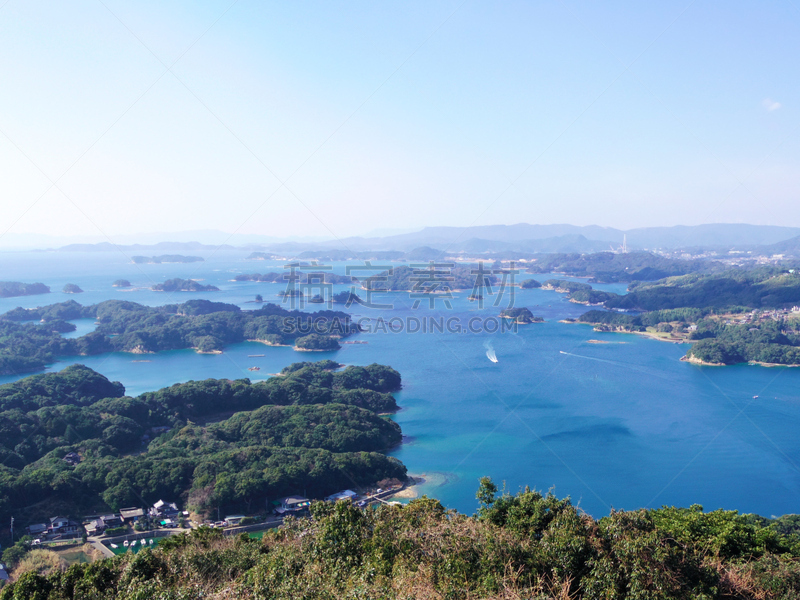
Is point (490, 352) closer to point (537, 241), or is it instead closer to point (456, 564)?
point (456, 564)

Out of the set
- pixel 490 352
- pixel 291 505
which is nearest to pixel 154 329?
pixel 490 352

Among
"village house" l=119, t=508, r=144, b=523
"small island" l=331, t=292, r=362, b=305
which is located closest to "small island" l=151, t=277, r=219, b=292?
"small island" l=331, t=292, r=362, b=305

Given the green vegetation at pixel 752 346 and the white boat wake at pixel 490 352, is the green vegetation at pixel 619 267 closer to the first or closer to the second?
the green vegetation at pixel 752 346

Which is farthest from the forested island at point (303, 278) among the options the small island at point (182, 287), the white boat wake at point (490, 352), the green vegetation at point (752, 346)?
the green vegetation at point (752, 346)

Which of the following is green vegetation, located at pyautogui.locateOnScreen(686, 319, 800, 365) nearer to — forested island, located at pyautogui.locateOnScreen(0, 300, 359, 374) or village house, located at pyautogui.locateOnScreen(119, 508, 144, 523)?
forested island, located at pyautogui.locateOnScreen(0, 300, 359, 374)

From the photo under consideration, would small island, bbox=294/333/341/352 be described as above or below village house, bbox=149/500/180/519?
below

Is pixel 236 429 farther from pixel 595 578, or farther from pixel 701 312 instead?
pixel 701 312

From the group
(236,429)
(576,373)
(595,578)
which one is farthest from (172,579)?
(576,373)
